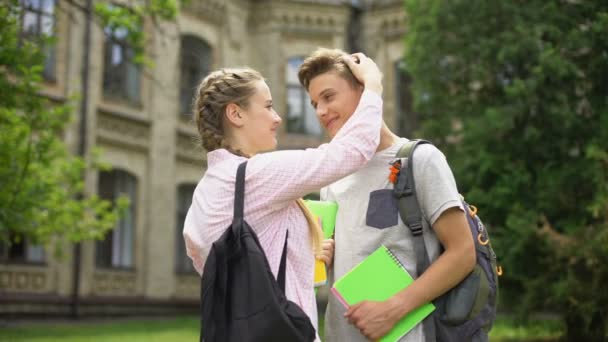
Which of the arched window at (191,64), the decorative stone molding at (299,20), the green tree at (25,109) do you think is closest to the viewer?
the green tree at (25,109)

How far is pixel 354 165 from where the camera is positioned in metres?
2.46

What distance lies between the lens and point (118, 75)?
18.9 meters

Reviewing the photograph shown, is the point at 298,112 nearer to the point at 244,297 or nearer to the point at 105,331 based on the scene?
the point at 105,331

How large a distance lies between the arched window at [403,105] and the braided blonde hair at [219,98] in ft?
64.2

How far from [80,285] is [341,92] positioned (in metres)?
15.2

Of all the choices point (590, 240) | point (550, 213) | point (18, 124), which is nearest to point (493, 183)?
point (550, 213)

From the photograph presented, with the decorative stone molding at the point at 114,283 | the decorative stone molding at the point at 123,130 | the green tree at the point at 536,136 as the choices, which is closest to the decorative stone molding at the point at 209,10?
the decorative stone molding at the point at 123,130

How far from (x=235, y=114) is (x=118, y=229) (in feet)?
54.5

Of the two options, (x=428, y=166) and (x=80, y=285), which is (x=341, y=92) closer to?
(x=428, y=166)

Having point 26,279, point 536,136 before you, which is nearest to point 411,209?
point 536,136

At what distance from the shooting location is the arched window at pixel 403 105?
72.7 feet

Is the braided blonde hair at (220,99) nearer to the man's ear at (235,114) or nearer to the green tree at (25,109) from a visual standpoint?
the man's ear at (235,114)

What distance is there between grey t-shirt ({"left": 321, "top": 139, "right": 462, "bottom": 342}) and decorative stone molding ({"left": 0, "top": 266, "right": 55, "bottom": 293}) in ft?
45.1

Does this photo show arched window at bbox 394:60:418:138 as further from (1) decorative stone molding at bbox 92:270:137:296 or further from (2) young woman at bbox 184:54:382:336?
(2) young woman at bbox 184:54:382:336
